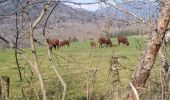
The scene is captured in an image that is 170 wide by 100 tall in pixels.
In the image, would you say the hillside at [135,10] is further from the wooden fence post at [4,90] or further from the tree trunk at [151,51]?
the wooden fence post at [4,90]

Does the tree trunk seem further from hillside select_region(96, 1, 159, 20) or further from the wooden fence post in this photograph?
the wooden fence post

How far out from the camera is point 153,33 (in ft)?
20.6

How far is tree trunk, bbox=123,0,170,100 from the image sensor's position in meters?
6.13

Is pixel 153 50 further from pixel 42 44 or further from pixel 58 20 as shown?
pixel 42 44

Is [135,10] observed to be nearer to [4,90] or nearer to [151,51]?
[151,51]

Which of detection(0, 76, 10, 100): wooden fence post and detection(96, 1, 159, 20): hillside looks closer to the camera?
detection(0, 76, 10, 100): wooden fence post

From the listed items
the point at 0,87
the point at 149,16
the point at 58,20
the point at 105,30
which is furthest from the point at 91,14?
the point at 0,87

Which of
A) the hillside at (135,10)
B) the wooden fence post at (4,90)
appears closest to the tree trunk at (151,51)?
the hillside at (135,10)

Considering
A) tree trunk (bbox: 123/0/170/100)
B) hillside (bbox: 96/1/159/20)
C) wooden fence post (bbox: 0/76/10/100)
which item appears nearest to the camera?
wooden fence post (bbox: 0/76/10/100)

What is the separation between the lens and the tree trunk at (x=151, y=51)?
20.1 ft

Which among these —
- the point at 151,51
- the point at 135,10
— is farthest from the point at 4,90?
the point at 135,10

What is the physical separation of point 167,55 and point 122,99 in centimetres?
397

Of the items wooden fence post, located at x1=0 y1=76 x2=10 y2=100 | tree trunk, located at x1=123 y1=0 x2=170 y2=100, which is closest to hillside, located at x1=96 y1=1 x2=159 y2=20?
tree trunk, located at x1=123 y1=0 x2=170 y2=100

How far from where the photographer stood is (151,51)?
6.24m
